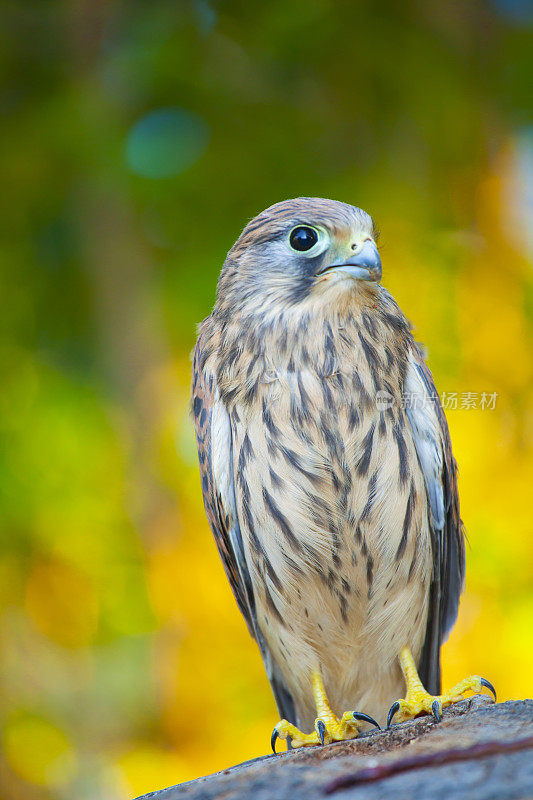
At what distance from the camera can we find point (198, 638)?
421 cm

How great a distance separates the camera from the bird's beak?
233 centimetres

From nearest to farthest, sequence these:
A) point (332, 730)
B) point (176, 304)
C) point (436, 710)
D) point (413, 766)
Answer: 1. point (413, 766)
2. point (436, 710)
3. point (332, 730)
4. point (176, 304)

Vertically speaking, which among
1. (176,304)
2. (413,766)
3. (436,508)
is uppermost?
(176,304)

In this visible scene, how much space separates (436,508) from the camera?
2.71 meters

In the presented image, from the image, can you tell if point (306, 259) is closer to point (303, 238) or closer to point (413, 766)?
point (303, 238)

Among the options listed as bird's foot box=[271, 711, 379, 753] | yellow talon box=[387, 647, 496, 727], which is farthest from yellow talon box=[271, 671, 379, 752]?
yellow talon box=[387, 647, 496, 727]

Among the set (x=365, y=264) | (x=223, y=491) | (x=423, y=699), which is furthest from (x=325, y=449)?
(x=423, y=699)

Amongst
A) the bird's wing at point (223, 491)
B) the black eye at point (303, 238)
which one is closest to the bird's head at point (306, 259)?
the black eye at point (303, 238)

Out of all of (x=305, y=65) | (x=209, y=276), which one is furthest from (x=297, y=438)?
(x=305, y=65)

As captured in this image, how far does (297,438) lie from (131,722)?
246cm

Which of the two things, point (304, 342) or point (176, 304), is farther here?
point (176, 304)

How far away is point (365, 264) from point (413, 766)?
4.39 feet

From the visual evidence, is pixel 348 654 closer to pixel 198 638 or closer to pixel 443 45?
pixel 198 638

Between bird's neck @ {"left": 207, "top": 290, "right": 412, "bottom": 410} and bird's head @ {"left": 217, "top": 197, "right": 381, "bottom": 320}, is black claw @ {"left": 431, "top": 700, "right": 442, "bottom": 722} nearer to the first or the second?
bird's neck @ {"left": 207, "top": 290, "right": 412, "bottom": 410}
